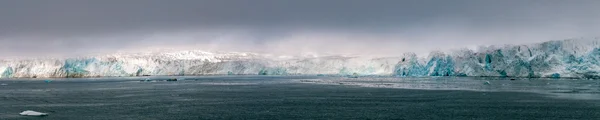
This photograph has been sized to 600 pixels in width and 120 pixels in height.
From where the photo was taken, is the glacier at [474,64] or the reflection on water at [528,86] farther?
the glacier at [474,64]

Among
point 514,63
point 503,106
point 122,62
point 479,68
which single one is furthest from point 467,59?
point 122,62

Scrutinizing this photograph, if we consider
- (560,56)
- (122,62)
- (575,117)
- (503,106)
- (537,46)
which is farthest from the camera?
(122,62)

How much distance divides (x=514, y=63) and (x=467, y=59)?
473 inches

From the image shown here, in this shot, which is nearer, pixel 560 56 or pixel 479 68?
pixel 560 56

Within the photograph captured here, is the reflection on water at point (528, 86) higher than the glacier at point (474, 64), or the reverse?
the glacier at point (474, 64)

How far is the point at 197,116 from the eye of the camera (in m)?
35.0

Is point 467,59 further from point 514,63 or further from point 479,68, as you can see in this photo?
point 514,63

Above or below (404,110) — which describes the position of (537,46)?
above

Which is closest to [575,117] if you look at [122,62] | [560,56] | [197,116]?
[197,116]

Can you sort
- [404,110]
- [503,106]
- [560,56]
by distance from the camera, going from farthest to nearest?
[560,56] → [503,106] → [404,110]

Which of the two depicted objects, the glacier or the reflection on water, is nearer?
the reflection on water

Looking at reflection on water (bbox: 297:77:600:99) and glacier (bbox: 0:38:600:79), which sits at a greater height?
glacier (bbox: 0:38:600:79)

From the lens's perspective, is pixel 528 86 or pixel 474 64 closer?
pixel 528 86

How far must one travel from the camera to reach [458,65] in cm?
12388
